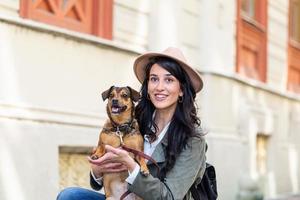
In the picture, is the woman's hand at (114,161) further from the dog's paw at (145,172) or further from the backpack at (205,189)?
the backpack at (205,189)

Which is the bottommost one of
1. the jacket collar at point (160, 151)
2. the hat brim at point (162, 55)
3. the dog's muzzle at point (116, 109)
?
the jacket collar at point (160, 151)

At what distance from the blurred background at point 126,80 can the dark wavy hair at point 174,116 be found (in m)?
2.48

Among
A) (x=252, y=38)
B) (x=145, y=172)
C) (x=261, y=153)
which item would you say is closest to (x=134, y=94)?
(x=145, y=172)

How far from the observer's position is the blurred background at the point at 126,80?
6.82 m

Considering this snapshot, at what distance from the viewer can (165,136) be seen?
427 cm

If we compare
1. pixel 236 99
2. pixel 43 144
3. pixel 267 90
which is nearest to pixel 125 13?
pixel 43 144

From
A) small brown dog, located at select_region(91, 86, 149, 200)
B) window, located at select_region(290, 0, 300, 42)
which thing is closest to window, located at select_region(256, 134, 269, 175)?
window, located at select_region(290, 0, 300, 42)

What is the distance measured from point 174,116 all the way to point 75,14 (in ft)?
13.0

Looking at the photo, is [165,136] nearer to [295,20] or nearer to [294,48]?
[294,48]

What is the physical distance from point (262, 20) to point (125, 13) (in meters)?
5.44

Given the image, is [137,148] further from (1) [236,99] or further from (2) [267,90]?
(2) [267,90]

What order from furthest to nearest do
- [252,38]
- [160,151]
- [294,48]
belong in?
[294,48] < [252,38] < [160,151]

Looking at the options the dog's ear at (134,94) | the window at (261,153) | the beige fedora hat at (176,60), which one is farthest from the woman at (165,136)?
the window at (261,153)

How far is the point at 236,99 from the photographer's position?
11633mm
